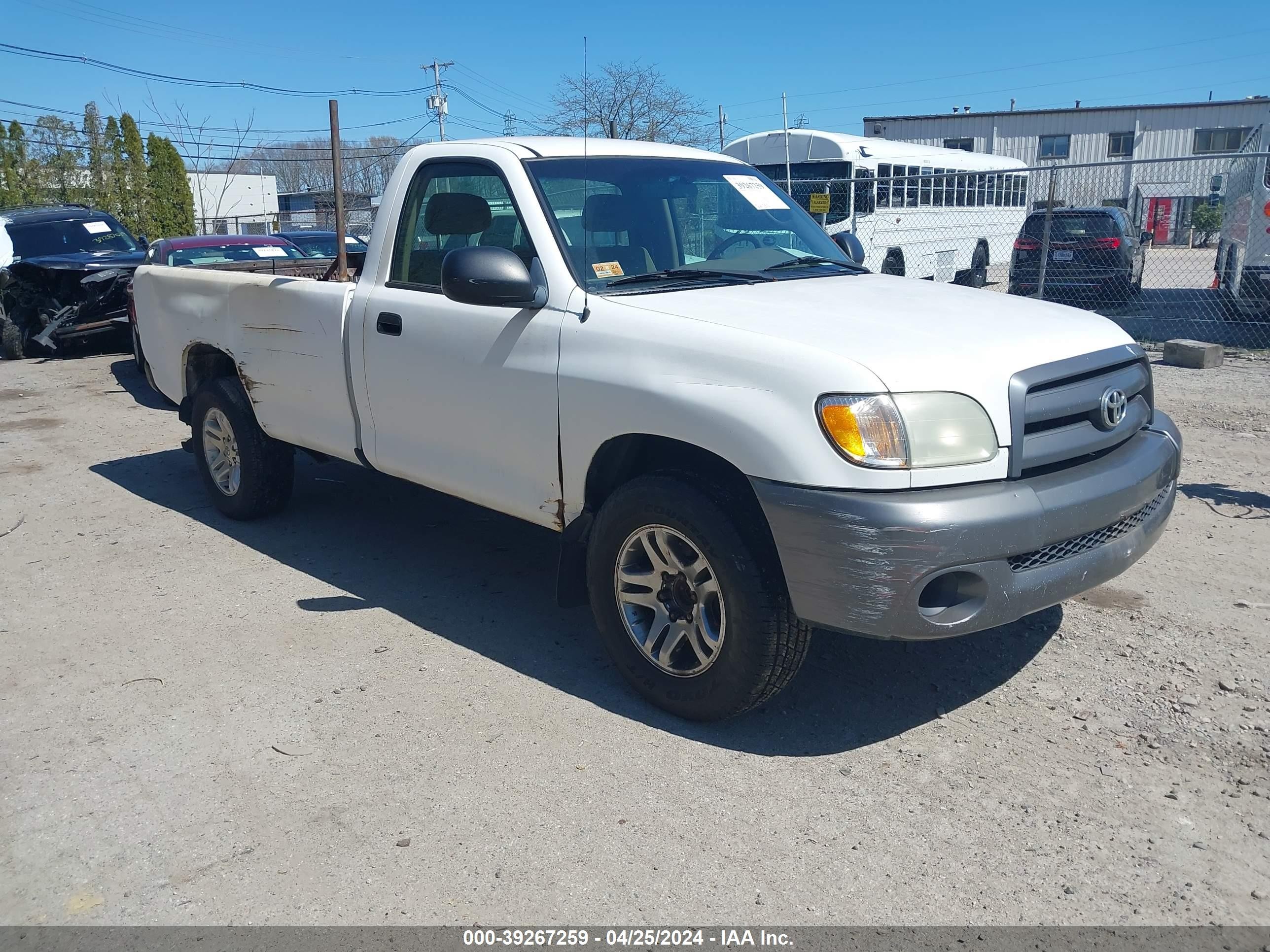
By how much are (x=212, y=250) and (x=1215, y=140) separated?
1907 inches

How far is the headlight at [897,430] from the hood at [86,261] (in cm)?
1288

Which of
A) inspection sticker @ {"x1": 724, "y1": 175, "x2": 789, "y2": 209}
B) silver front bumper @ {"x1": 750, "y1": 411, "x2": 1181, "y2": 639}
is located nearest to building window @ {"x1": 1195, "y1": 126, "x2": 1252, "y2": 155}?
inspection sticker @ {"x1": 724, "y1": 175, "x2": 789, "y2": 209}

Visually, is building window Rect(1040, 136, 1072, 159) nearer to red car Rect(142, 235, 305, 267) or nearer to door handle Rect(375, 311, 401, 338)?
red car Rect(142, 235, 305, 267)

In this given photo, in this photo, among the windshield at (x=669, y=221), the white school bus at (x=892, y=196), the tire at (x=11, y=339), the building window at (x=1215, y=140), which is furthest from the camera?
the building window at (x=1215, y=140)

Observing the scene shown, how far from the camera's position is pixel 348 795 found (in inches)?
133

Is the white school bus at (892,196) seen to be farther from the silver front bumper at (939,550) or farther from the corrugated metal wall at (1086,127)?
the corrugated metal wall at (1086,127)

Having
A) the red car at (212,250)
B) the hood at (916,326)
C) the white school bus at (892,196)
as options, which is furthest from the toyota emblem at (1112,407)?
the white school bus at (892,196)

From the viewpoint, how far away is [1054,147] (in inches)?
2016

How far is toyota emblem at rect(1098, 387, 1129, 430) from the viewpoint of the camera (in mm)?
3576

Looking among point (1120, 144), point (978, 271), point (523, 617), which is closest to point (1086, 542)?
point (523, 617)

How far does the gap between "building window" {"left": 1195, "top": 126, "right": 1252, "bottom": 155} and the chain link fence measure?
2500 centimetres

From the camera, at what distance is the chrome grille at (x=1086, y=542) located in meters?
3.30

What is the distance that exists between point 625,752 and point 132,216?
2853 centimetres

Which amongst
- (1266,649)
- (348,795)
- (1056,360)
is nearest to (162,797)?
(348,795)
